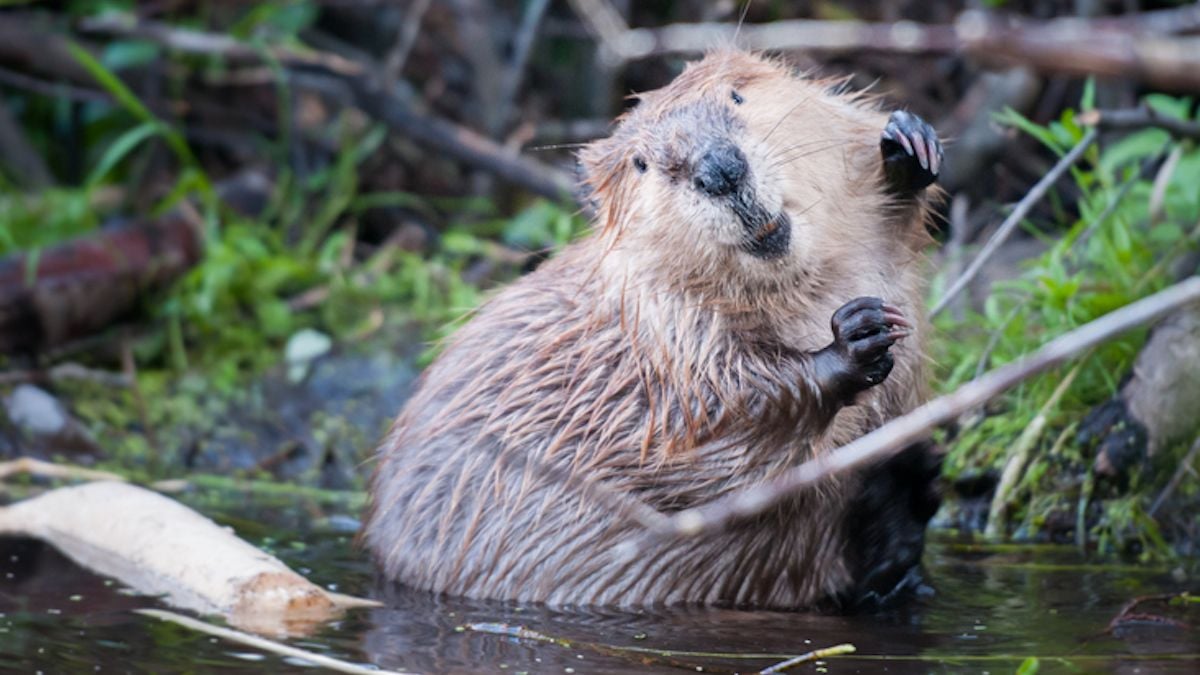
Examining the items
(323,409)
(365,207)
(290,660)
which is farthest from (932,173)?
(365,207)

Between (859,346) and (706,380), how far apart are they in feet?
1.10

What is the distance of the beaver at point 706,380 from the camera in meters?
2.61

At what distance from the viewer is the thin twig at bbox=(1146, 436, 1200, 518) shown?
305cm

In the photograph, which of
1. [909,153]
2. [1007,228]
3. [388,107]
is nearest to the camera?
[909,153]

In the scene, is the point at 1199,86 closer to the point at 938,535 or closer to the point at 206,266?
the point at 938,535

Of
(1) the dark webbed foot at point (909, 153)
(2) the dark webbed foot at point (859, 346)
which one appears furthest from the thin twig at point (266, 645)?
(1) the dark webbed foot at point (909, 153)

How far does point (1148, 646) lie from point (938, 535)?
1087 mm

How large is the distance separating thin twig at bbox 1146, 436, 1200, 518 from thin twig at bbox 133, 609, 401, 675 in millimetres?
1660

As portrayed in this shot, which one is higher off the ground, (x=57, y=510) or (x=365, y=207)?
(x=365, y=207)

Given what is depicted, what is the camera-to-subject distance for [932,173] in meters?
2.82

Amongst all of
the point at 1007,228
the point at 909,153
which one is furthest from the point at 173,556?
Result: the point at 1007,228

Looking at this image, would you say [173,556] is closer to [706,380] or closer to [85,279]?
[706,380]

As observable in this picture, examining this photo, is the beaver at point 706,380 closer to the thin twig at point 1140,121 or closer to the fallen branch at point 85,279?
the thin twig at point 1140,121

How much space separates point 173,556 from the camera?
A: 2842 mm
